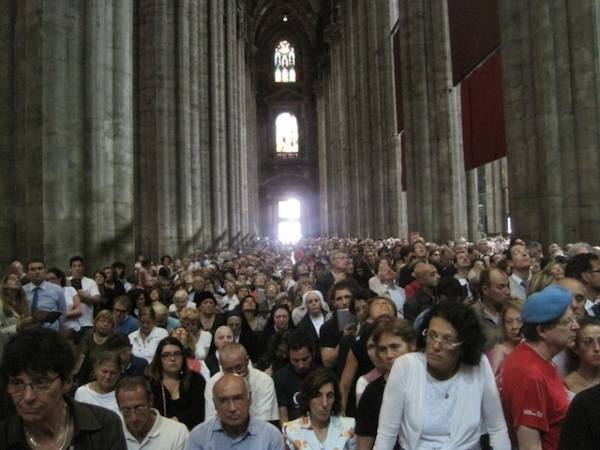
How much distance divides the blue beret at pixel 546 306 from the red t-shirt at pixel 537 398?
207 mm

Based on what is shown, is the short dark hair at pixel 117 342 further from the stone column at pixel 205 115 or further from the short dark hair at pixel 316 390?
the stone column at pixel 205 115

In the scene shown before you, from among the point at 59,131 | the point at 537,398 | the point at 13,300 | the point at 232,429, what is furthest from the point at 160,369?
the point at 59,131

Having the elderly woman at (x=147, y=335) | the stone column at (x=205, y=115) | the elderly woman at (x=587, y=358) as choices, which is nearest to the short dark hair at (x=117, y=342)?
the elderly woman at (x=147, y=335)

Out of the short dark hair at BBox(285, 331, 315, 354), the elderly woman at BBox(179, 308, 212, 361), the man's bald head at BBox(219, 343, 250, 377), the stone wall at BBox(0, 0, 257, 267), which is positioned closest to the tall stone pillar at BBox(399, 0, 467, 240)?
the stone wall at BBox(0, 0, 257, 267)

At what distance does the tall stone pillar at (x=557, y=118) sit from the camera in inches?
498

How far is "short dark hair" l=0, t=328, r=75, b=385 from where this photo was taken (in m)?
2.47

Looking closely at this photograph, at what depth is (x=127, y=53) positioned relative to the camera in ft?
42.1

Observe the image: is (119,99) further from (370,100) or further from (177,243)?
(370,100)

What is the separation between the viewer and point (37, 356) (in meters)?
2.48

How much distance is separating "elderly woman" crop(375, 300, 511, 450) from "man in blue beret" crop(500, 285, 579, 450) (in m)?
0.11

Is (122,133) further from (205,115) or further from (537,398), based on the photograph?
(205,115)

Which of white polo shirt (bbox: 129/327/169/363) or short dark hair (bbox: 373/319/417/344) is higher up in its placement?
short dark hair (bbox: 373/319/417/344)

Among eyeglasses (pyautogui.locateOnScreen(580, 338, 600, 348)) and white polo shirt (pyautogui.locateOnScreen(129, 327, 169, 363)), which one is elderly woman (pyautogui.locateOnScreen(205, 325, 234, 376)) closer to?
white polo shirt (pyautogui.locateOnScreen(129, 327, 169, 363))

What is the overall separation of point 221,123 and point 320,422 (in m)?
28.0
